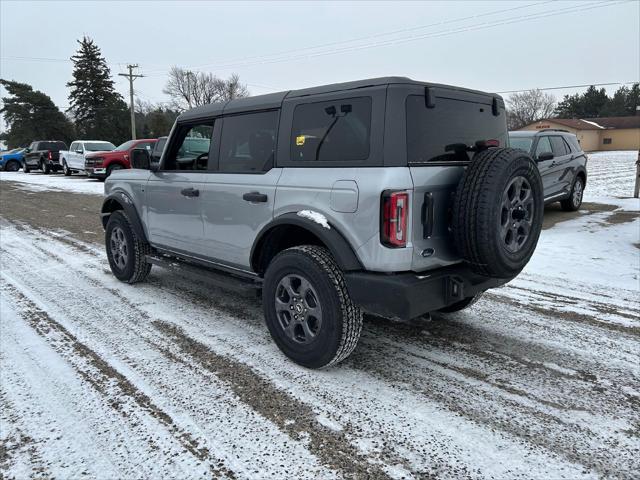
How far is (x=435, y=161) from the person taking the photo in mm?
3104

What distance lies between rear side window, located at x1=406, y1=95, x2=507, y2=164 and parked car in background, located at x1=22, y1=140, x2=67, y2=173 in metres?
28.3

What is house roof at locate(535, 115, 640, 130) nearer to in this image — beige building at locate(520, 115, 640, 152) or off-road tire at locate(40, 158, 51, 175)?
beige building at locate(520, 115, 640, 152)

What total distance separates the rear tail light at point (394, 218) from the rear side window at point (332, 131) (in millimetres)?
348

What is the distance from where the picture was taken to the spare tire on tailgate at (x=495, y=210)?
2.90m

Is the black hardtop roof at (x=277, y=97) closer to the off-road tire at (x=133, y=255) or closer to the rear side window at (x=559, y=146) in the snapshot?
the off-road tire at (x=133, y=255)

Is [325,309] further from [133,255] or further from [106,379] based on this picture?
[133,255]

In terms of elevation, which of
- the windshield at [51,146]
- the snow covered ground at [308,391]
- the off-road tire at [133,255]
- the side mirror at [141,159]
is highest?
the windshield at [51,146]

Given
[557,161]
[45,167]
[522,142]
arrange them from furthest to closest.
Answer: [45,167] → [557,161] → [522,142]

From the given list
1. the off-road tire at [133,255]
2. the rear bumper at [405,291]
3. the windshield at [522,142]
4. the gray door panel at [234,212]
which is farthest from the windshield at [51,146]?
the rear bumper at [405,291]

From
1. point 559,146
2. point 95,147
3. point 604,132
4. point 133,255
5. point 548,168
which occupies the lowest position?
point 133,255

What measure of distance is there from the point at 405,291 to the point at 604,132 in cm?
7103

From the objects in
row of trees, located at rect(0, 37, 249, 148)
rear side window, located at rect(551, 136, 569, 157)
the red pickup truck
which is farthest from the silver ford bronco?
row of trees, located at rect(0, 37, 249, 148)

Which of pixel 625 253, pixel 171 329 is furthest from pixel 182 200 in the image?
pixel 625 253

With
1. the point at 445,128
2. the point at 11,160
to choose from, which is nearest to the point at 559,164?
the point at 445,128
